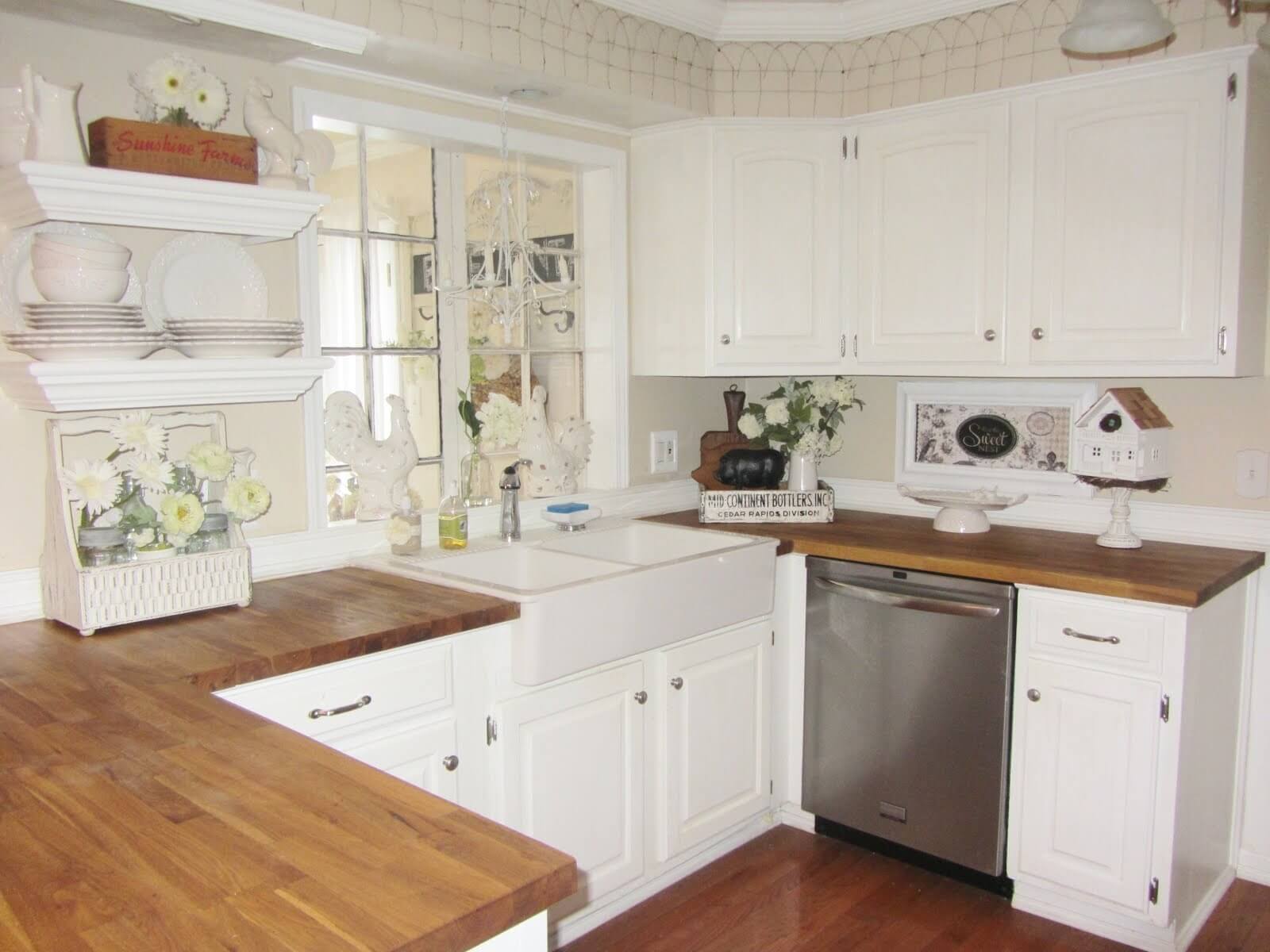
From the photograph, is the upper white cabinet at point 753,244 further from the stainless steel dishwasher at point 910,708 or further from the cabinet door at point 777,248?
the stainless steel dishwasher at point 910,708

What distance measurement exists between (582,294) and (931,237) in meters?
1.09

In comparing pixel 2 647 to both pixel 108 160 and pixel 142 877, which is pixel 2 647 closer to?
pixel 108 160

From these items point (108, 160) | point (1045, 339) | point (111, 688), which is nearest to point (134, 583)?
point (111, 688)

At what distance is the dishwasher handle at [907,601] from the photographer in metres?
2.55

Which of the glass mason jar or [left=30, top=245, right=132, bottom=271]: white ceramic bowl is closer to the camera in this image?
[left=30, top=245, right=132, bottom=271]: white ceramic bowl

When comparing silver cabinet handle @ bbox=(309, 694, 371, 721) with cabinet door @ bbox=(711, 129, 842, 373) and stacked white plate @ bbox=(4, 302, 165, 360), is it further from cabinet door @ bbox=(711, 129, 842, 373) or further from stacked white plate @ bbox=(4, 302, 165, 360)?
cabinet door @ bbox=(711, 129, 842, 373)

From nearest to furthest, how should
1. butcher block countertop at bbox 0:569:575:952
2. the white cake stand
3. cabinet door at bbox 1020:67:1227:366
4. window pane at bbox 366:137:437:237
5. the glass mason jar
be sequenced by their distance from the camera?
butcher block countertop at bbox 0:569:575:952 < cabinet door at bbox 1020:67:1227:366 < the glass mason jar < the white cake stand < window pane at bbox 366:137:437:237

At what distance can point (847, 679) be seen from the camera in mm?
2828

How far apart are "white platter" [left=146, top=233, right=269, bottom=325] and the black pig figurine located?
58.9 inches

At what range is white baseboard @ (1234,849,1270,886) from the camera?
8.96 feet

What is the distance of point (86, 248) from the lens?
187 centimetres

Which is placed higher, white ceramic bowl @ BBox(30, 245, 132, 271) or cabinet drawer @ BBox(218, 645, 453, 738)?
white ceramic bowl @ BBox(30, 245, 132, 271)

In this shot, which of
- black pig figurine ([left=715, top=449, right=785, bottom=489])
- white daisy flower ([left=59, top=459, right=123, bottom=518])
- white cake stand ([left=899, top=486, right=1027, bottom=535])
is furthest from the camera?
black pig figurine ([left=715, top=449, right=785, bottom=489])

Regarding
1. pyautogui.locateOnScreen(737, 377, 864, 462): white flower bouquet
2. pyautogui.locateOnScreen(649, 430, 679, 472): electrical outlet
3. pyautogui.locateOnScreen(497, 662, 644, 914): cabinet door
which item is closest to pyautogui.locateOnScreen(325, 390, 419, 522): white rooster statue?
pyautogui.locateOnScreen(497, 662, 644, 914): cabinet door
